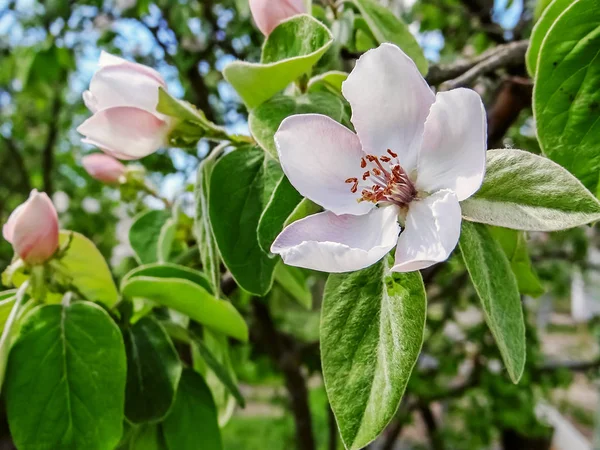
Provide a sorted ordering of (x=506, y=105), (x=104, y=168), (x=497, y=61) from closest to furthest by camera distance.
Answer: (x=497, y=61)
(x=506, y=105)
(x=104, y=168)

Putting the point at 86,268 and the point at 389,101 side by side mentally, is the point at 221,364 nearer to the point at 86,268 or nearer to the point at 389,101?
the point at 86,268

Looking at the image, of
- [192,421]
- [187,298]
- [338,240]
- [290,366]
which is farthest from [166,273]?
[290,366]

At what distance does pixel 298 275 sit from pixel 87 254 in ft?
0.77

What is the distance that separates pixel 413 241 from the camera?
34 cm

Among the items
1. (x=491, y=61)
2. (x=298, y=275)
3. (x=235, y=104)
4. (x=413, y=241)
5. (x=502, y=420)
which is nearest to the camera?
(x=413, y=241)

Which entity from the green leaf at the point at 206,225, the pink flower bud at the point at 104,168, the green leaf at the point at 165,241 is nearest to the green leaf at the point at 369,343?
the green leaf at the point at 206,225

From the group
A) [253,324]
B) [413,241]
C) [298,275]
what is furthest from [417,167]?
[253,324]

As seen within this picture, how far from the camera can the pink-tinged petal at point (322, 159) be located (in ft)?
1.17

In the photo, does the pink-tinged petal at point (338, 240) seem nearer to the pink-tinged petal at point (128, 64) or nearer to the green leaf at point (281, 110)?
the green leaf at point (281, 110)

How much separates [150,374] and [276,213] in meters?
0.24

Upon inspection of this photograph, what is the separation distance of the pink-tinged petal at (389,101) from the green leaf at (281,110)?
2.0 inches

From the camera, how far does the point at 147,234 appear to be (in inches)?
28.6

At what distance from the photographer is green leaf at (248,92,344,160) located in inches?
15.9

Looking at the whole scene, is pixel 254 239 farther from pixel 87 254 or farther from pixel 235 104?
pixel 235 104
